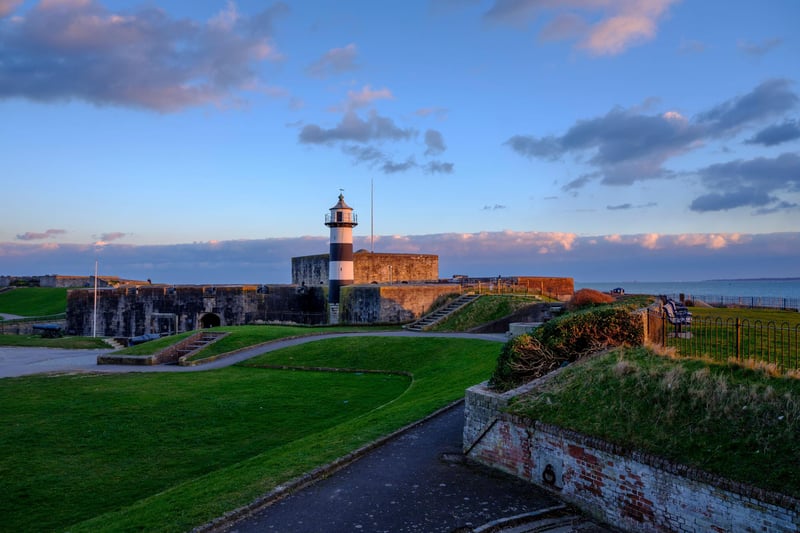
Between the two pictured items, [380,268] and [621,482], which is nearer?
[621,482]

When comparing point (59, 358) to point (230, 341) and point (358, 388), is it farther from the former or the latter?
point (358, 388)

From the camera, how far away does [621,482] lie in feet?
19.4

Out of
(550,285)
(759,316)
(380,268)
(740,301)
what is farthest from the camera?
(380,268)

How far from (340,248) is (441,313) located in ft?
30.8

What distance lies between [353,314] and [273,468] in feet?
73.6

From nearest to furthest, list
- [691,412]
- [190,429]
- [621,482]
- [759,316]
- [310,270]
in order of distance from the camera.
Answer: [621,482]
[691,412]
[190,429]
[759,316]
[310,270]

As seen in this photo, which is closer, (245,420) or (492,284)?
(245,420)

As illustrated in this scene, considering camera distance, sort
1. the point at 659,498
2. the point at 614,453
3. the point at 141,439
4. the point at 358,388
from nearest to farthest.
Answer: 1. the point at 659,498
2. the point at 614,453
3. the point at 141,439
4. the point at 358,388

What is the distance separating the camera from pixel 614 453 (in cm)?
602

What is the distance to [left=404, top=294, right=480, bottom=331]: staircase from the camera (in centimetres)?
2484

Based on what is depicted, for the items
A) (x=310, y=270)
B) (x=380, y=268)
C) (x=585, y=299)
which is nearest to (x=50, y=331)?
(x=310, y=270)

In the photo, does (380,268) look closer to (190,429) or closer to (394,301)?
(394,301)

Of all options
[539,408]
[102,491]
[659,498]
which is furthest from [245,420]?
[659,498]

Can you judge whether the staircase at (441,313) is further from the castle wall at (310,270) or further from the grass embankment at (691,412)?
the grass embankment at (691,412)
